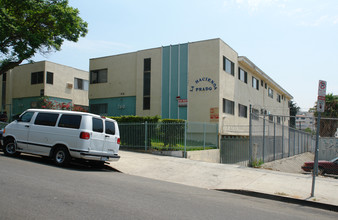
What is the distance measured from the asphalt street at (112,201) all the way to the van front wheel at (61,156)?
1.40 metres

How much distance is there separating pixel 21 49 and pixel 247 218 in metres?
18.3

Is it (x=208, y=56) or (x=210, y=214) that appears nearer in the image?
(x=210, y=214)

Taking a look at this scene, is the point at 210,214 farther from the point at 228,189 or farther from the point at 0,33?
the point at 0,33

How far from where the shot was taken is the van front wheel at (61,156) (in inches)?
403

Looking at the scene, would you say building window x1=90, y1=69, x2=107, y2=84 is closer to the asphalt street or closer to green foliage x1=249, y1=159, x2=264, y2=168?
green foliage x1=249, y1=159, x2=264, y2=168

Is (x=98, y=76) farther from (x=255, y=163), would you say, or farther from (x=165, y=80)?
(x=255, y=163)

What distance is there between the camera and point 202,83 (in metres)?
21.1

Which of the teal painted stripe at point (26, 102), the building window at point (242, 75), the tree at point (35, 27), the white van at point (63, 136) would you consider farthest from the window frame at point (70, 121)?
the teal painted stripe at point (26, 102)

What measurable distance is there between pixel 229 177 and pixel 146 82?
1430 cm

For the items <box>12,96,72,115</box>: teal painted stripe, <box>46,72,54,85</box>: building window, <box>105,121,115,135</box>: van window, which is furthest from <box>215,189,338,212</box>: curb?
<box>46,72,54,85</box>: building window

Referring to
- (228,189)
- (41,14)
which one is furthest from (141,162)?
(41,14)

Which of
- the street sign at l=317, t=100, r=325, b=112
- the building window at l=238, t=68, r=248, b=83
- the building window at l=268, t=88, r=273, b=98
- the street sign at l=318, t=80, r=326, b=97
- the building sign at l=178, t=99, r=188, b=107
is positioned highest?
the building window at l=238, t=68, r=248, b=83

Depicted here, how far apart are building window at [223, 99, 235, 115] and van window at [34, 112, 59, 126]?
43.9 ft

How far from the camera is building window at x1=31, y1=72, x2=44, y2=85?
29.0 meters
